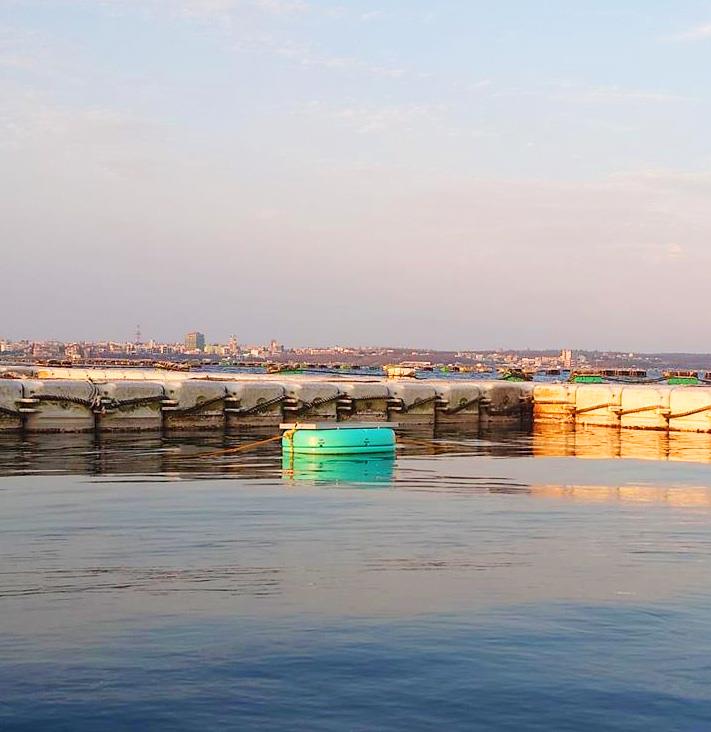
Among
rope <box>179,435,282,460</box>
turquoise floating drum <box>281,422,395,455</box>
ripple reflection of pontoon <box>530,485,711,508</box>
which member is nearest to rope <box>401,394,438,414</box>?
rope <box>179,435,282,460</box>

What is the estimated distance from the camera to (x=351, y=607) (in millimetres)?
15461

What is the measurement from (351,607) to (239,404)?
37.4 m

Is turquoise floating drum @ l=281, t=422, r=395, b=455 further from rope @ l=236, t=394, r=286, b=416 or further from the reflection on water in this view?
rope @ l=236, t=394, r=286, b=416

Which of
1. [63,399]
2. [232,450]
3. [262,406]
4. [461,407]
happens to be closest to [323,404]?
[262,406]

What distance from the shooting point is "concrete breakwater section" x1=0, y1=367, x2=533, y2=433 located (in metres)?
47.2

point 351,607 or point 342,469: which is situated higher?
point 351,607

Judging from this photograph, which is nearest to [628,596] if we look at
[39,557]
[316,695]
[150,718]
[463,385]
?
[316,695]

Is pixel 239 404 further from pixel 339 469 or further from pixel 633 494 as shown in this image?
pixel 633 494

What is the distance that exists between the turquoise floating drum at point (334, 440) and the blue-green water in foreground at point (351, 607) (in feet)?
24.0

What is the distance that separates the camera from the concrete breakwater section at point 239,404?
47219 millimetres

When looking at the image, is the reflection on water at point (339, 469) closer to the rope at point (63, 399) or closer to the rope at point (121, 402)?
the rope at point (121, 402)

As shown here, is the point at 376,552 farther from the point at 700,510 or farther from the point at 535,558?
the point at 700,510

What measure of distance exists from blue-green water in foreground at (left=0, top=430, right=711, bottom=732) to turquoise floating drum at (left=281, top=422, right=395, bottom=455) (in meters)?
7.30

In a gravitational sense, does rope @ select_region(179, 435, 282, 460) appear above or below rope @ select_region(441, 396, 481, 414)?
below
